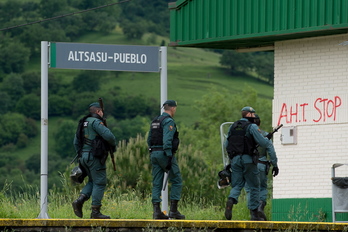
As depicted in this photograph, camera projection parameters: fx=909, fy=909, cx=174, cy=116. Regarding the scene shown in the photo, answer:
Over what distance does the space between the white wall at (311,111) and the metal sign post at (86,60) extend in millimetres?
2961

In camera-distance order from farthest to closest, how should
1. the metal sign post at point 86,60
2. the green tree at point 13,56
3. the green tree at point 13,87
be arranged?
the green tree at point 13,56 → the green tree at point 13,87 → the metal sign post at point 86,60

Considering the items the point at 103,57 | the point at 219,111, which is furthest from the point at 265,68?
the point at 103,57

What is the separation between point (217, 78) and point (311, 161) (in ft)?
425

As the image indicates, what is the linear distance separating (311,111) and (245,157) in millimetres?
3380

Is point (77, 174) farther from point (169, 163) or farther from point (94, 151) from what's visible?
point (169, 163)

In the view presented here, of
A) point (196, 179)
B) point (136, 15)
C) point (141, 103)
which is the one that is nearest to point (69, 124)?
point (141, 103)

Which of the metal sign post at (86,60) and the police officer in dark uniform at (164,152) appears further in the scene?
the metal sign post at (86,60)

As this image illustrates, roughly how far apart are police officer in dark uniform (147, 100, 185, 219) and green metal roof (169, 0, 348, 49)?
139 inches

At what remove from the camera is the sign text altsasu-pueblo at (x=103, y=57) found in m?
14.4

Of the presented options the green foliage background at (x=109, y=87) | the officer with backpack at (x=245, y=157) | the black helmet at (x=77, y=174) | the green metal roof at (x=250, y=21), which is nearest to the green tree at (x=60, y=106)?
the green foliage background at (x=109, y=87)

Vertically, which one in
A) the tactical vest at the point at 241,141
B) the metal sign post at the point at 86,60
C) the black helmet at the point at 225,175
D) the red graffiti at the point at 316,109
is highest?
the metal sign post at the point at 86,60

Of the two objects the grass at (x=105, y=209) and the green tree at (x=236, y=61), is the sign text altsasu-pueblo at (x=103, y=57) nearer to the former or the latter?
the grass at (x=105, y=209)

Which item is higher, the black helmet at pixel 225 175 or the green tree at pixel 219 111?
the green tree at pixel 219 111

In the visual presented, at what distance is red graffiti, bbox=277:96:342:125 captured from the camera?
53.9 feet
